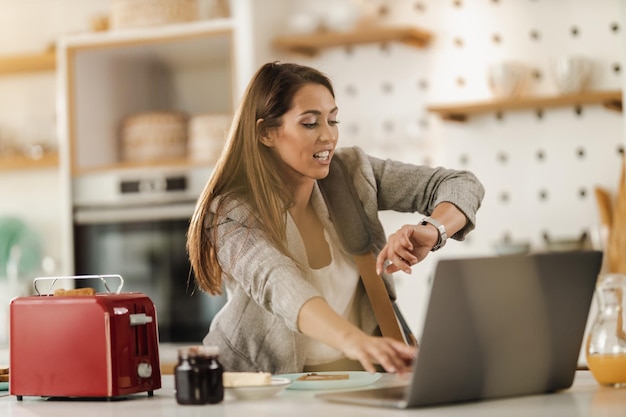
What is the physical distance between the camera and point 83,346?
1.73 m

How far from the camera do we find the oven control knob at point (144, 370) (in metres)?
1.74

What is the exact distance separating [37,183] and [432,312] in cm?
388

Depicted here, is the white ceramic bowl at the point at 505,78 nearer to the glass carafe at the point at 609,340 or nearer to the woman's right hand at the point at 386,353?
the glass carafe at the point at 609,340

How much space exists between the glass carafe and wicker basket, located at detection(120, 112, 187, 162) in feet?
9.39

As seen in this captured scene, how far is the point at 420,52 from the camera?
169 inches

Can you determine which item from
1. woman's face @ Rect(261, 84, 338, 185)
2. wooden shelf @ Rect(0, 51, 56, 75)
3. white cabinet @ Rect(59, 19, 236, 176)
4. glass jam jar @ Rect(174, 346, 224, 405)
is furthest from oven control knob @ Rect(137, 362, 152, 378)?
wooden shelf @ Rect(0, 51, 56, 75)

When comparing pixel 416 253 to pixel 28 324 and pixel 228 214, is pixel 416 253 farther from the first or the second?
pixel 28 324

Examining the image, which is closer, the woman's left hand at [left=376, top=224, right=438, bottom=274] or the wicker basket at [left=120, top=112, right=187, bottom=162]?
the woman's left hand at [left=376, top=224, right=438, bottom=274]

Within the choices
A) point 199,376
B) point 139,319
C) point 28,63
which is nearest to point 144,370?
point 139,319

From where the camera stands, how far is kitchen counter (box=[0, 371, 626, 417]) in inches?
53.7

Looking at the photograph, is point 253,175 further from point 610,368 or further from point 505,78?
point 505,78

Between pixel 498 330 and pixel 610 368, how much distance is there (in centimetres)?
24

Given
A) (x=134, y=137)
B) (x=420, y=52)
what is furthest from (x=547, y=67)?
(x=134, y=137)

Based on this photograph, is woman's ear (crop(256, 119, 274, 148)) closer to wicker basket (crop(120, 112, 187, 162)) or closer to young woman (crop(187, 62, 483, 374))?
young woman (crop(187, 62, 483, 374))
